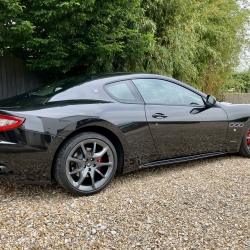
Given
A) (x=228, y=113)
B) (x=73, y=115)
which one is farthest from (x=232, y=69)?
(x=73, y=115)

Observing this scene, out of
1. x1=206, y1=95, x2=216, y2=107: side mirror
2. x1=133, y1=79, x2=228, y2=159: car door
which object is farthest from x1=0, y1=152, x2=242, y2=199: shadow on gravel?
x1=206, y1=95, x2=216, y2=107: side mirror

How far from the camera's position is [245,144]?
3277 millimetres

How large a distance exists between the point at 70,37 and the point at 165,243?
11.4ft

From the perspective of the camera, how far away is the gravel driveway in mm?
1608

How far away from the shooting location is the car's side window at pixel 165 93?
8.80 feet

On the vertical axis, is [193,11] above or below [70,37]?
above

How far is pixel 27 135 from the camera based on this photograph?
1.96m

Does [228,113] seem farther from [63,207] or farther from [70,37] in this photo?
[70,37]

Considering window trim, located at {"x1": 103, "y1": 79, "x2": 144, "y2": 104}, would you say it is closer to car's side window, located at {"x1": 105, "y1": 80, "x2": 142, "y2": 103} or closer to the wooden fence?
car's side window, located at {"x1": 105, "y1": 80, "x2": 142, "y2": 103}

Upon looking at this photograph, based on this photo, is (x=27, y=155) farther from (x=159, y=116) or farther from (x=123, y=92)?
(x=159, y=116)

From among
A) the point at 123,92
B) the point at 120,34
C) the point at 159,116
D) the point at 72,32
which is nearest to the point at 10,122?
the point at 123,92

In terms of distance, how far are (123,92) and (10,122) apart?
3.54ft

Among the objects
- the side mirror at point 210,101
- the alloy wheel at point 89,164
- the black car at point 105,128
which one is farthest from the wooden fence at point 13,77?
the side mirror at point 210,101

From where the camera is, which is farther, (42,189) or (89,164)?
(42,189)
